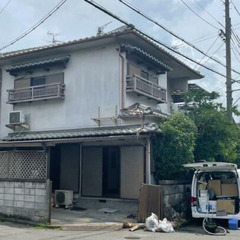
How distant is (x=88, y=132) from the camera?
589 inches

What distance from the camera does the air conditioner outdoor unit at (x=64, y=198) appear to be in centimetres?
1447

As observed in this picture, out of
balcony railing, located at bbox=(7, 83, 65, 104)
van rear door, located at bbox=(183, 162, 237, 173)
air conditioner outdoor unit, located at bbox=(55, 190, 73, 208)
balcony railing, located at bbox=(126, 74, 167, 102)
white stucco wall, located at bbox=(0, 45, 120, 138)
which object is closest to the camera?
van rear door, located at bbox=(183, 162, 237, 173)

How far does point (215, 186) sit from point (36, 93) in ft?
31.0

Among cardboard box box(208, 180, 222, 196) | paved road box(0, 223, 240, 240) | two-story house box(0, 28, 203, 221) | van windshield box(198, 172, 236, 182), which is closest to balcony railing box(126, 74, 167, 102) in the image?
two-story house box(0, 28, 203, 221)

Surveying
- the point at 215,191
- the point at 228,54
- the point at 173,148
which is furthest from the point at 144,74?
the point at 215,191

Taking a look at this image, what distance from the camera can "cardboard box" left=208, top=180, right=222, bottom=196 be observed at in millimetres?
11938

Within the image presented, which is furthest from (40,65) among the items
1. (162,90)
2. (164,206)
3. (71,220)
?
(164,206)

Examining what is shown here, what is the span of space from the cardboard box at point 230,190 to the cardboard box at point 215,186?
13 centimetres

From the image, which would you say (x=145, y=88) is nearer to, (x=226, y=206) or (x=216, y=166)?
(x=216, y=166)

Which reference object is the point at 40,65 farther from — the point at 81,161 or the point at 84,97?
the point at 81,161

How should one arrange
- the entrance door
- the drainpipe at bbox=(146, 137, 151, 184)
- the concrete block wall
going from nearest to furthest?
the concrete block wall
the drainpipe at bbox=(146, 137, 151, 184)
the entrance door

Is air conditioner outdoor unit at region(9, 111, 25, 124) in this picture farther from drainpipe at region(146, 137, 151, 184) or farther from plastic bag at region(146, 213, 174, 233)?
plastic bag at region(146, 213, 174, 233)

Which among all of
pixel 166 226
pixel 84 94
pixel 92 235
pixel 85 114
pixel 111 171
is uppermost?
pixel 84 94

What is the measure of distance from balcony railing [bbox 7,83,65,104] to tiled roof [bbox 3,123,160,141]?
64.4 inches
